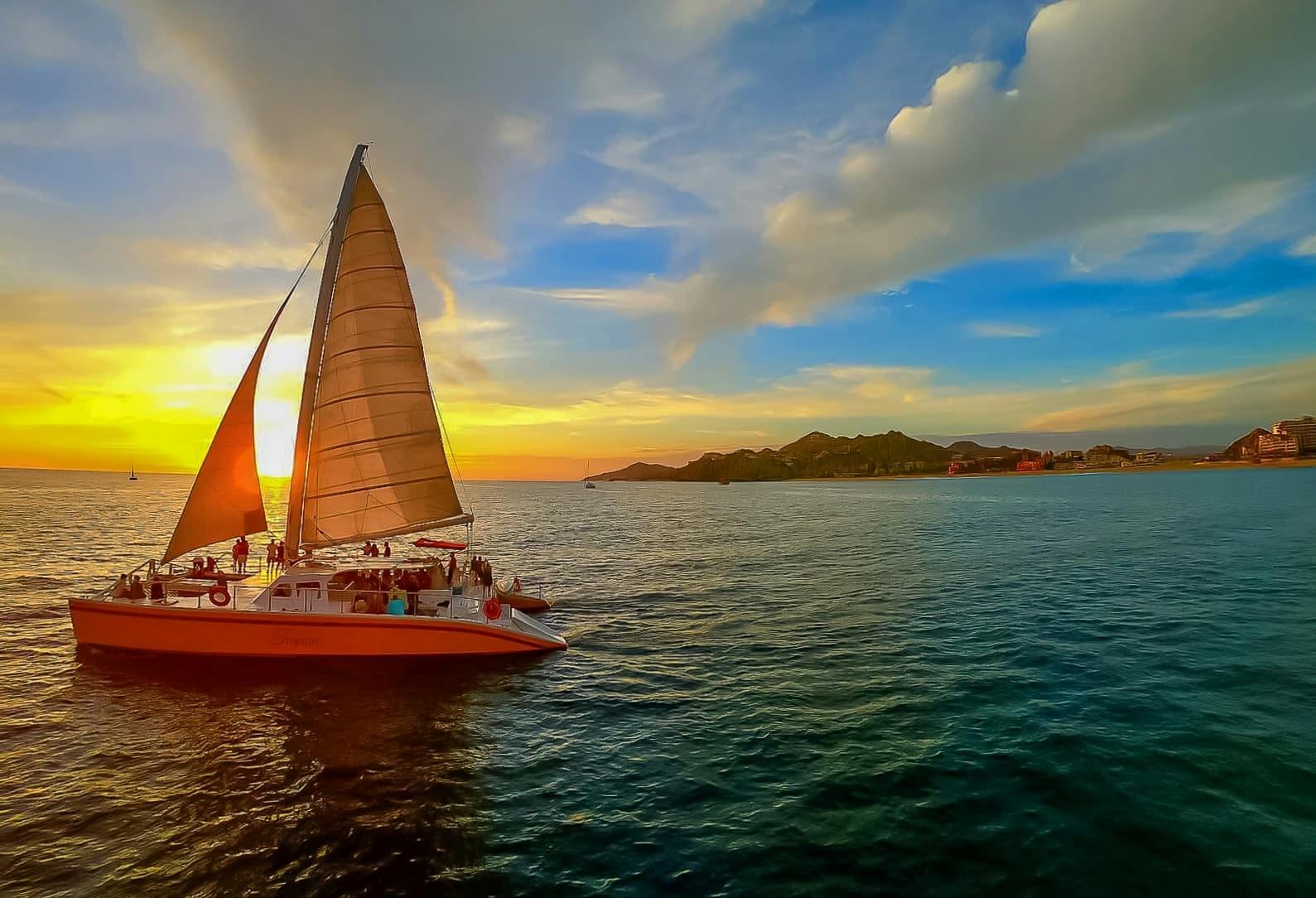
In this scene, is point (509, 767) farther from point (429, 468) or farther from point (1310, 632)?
point (1310, 632)

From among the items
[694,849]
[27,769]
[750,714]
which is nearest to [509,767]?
[694,849]

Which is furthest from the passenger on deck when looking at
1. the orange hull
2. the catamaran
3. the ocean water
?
the ocean water

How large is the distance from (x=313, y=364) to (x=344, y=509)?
5.42m

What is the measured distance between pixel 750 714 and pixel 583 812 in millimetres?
6157

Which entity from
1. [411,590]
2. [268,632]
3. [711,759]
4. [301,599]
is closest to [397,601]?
[411,590]

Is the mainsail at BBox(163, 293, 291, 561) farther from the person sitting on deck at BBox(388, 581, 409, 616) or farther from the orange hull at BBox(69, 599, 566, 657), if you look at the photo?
the person sitting on deck at BBox(388, 581, 409, 616)

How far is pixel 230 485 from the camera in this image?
23688 millimetres

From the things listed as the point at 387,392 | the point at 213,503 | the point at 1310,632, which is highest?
the point at 387,392

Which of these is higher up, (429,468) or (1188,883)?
(429,468)

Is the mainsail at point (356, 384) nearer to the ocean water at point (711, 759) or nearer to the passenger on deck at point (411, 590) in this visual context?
the passenger on deck at point (411, 590)

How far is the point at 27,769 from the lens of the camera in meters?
14.5

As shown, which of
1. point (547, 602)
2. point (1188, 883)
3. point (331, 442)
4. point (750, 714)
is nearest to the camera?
point (1188, 883)

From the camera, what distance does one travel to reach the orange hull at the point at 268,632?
2194cm

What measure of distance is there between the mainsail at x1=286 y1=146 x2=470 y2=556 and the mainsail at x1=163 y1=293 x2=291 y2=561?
172 centimetres
